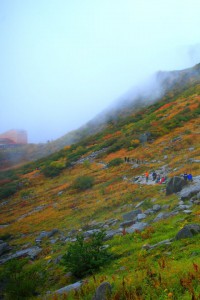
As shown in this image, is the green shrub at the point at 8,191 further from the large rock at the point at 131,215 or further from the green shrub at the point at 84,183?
the large rock at the point at 131,215

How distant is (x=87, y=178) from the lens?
2916 centimetres

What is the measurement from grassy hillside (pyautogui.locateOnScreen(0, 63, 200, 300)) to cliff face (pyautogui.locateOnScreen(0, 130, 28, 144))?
32915 mm

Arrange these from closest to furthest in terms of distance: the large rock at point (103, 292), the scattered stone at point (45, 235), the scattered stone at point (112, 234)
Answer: the large rock at point (103, 292), the scattered stone at point (112, 234), the scattered stone at point (45, 235)

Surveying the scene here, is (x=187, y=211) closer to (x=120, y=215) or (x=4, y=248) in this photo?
(x=120, y=215)

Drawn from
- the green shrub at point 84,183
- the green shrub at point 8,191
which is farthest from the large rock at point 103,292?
the green shrub at point 8,191

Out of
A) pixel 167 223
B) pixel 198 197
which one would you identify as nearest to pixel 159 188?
pixel 198 197

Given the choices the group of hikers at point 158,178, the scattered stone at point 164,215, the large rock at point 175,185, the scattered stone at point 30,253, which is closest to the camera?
the scattered stone at point 164,215

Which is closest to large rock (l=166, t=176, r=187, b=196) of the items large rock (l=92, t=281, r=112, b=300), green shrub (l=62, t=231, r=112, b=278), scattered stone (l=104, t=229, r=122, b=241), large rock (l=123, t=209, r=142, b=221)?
large rock (l=123, t=209, r=142, b=221)

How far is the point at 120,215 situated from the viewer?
15.4 m

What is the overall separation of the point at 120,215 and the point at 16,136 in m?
70.9

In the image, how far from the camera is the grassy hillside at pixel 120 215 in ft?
20.1

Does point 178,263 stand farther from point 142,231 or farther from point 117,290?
point 142,231

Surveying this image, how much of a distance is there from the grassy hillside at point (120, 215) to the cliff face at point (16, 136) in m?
32.9

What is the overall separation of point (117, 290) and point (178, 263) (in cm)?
161
